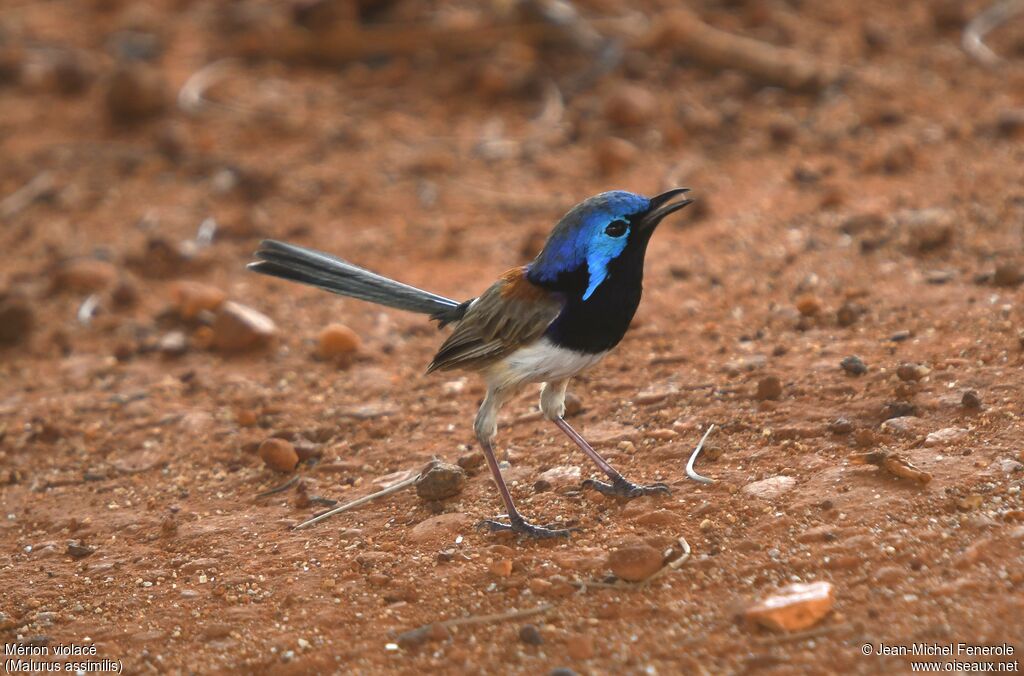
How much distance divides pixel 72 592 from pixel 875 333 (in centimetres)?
398

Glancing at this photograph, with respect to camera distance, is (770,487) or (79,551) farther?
(79,551)

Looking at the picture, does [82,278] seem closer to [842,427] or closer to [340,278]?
[340,278]

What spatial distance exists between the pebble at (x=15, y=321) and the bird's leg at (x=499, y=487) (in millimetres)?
3759

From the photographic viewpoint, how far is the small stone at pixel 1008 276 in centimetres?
589

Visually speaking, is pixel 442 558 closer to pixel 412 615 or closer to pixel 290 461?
pixel 412 615

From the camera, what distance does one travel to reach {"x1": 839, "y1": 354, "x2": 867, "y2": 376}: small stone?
5.29 meters

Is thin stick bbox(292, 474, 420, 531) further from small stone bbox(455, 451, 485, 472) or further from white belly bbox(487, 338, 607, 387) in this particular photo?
white belly bbox(487, 338, 607, 387)

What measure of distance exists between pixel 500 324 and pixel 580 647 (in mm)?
1579

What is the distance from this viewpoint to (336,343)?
6.74m

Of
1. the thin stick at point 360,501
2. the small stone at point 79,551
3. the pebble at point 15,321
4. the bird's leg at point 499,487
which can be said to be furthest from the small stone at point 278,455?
the pebble at point 15,321

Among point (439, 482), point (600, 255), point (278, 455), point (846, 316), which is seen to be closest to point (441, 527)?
point (439, 482)

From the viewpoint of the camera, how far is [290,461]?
5488mm

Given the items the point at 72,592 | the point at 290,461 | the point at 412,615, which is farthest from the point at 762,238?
the point at 72,592

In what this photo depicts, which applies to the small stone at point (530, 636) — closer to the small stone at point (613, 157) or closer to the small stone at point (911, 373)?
the small stone at point (911, 373)
